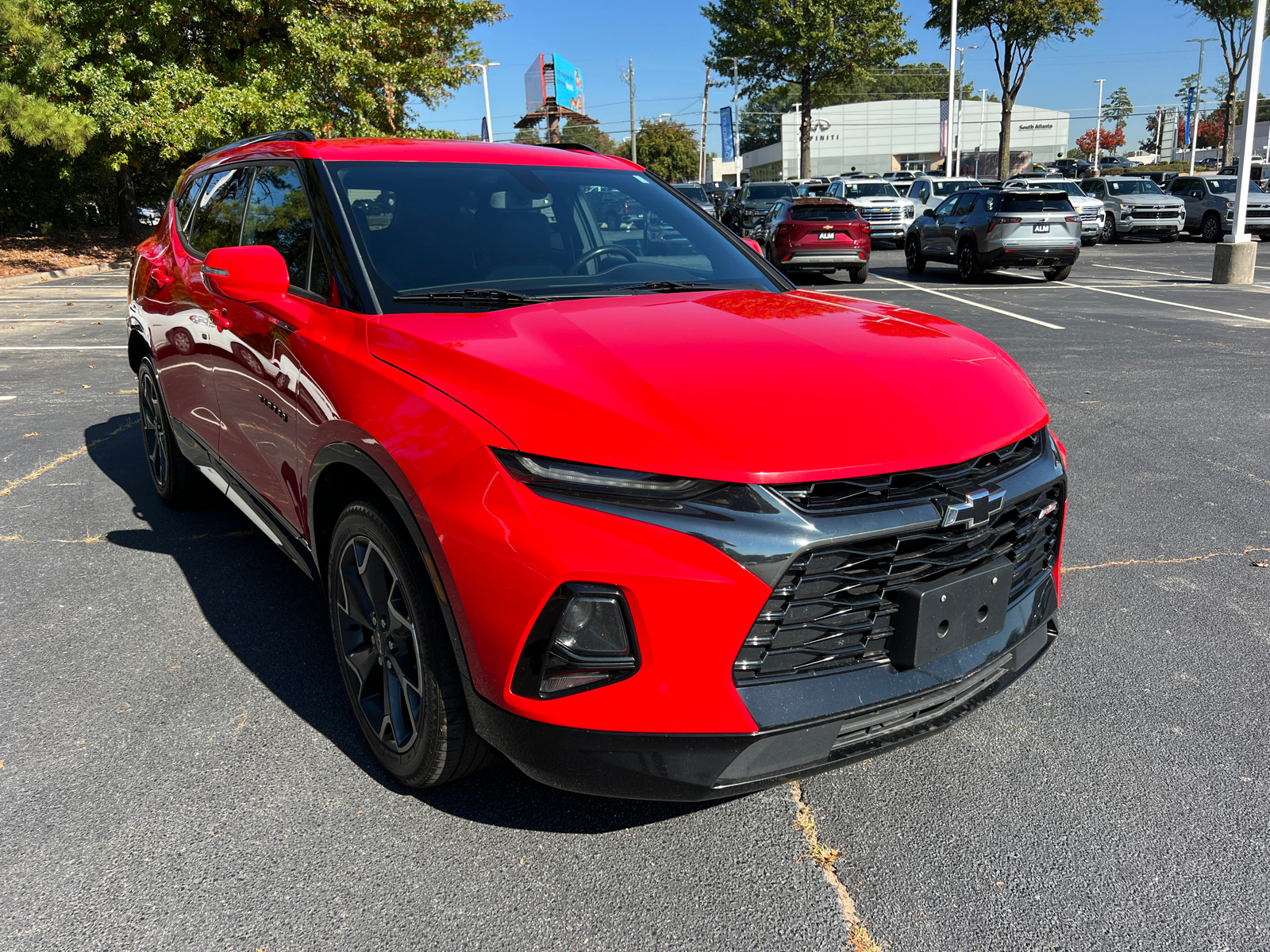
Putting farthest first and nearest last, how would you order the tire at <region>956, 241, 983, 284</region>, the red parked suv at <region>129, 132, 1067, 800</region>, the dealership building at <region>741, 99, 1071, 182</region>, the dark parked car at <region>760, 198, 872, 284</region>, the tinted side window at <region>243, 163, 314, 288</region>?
the dealership building at <region>741, 99, 1071, 182</region> → the dark parked car at <region>760, 198, 872, 284</region> → the tire at <region>956, 241, 983, 284</region> → the tinted side window at <region>243, 163, 314, 288</region> → the red parked suv at <region>129, 132, 1067, 800</region>

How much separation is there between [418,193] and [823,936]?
2.57m

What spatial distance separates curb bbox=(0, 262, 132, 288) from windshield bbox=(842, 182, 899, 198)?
63.6 feet

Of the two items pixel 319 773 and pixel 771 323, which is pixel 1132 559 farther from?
pixel 319 773

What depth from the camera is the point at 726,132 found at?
57781 millimetres

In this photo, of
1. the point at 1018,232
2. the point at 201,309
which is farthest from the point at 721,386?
the point at 1018,232

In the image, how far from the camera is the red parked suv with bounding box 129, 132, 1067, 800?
Result: 6.35 feet

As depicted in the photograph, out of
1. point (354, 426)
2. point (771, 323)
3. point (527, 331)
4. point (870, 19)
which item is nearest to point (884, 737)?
point (771, 323)

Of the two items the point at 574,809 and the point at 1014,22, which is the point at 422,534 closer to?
the point at 574,809

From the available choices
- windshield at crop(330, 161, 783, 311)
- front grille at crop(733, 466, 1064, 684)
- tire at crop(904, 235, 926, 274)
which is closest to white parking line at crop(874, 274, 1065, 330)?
tire at crop(904, 235, 926, 274)

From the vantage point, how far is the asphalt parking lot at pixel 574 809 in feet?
6.99

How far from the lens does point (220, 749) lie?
282 cm

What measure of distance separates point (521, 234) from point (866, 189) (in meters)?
26.8

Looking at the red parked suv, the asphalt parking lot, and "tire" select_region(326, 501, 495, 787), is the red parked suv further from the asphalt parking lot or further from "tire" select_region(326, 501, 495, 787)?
the asphalt parking lot

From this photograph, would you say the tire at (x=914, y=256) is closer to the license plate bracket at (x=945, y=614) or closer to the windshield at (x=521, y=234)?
the windshield at (x=521, y=234)
